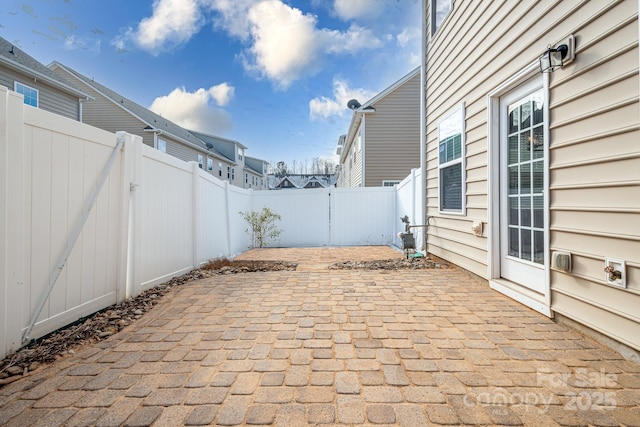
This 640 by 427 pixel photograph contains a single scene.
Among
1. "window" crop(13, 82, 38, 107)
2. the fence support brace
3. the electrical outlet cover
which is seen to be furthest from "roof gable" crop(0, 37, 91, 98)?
A: the electrical outlet cover

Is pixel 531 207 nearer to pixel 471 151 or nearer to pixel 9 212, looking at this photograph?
pixel 471 151

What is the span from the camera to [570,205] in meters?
2.29

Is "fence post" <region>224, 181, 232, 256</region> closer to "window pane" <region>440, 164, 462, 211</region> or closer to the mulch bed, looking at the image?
the mulch bed

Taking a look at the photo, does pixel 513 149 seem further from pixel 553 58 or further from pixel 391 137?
pixel 391 137

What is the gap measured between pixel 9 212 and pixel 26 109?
0.71 m

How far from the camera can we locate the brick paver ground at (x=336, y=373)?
4.53 feet

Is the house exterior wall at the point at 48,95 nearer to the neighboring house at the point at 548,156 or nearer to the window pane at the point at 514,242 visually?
the neighboring house at the point at 548,156

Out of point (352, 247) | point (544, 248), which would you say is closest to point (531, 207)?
point (544, 248)

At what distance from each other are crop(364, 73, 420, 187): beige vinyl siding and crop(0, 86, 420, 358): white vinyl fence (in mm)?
6920

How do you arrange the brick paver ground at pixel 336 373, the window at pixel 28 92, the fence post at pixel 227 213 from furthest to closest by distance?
the window at pixel 28 92, the fence post at pixel 227 213, the brick paver ground at pixel 336 373

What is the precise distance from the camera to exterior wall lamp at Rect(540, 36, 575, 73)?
2289 mm

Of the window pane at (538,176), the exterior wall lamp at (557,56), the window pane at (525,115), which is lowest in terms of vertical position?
the window pane at (538,176)

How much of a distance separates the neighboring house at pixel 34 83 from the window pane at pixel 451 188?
11331mm

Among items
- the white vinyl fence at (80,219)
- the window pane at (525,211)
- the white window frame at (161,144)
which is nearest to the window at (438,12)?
the window pane at (525,211)
